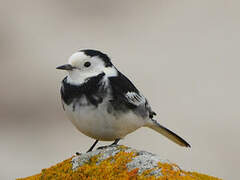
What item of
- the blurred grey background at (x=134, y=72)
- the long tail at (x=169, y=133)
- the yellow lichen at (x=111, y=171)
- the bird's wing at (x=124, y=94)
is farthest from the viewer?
the blurred grey background at (x=134, y=72)

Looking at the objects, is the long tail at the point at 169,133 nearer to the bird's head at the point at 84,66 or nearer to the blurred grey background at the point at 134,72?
the bird's head at the point at 84,66

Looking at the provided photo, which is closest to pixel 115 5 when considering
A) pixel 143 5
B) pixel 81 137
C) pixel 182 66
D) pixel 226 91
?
pixel 143 5

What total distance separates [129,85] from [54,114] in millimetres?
8751

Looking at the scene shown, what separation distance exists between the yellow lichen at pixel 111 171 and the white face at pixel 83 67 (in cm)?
102

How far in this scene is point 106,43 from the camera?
1980cm

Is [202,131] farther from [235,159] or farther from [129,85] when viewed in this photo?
[129,85]

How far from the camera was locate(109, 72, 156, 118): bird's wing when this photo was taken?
6688 millimetres

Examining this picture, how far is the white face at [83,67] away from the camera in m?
6.79

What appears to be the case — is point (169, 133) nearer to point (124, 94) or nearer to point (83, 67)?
point (124, 94)

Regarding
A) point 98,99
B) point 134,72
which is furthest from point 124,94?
point 134,72

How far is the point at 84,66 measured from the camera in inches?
269

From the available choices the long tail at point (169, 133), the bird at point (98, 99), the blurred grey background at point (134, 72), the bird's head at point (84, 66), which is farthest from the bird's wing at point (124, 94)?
the blurred grey background at point (134, 72)

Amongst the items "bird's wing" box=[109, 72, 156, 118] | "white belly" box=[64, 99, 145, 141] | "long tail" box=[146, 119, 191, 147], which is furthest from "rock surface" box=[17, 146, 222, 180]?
"long tail" box=[146, 119, 191, 147]

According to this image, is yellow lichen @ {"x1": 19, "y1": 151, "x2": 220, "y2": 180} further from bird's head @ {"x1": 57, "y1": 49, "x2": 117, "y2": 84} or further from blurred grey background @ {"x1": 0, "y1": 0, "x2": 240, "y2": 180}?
blurred grey background @ {"x1": 0, "y1": 0, "x2": 240, "y2": 180}
